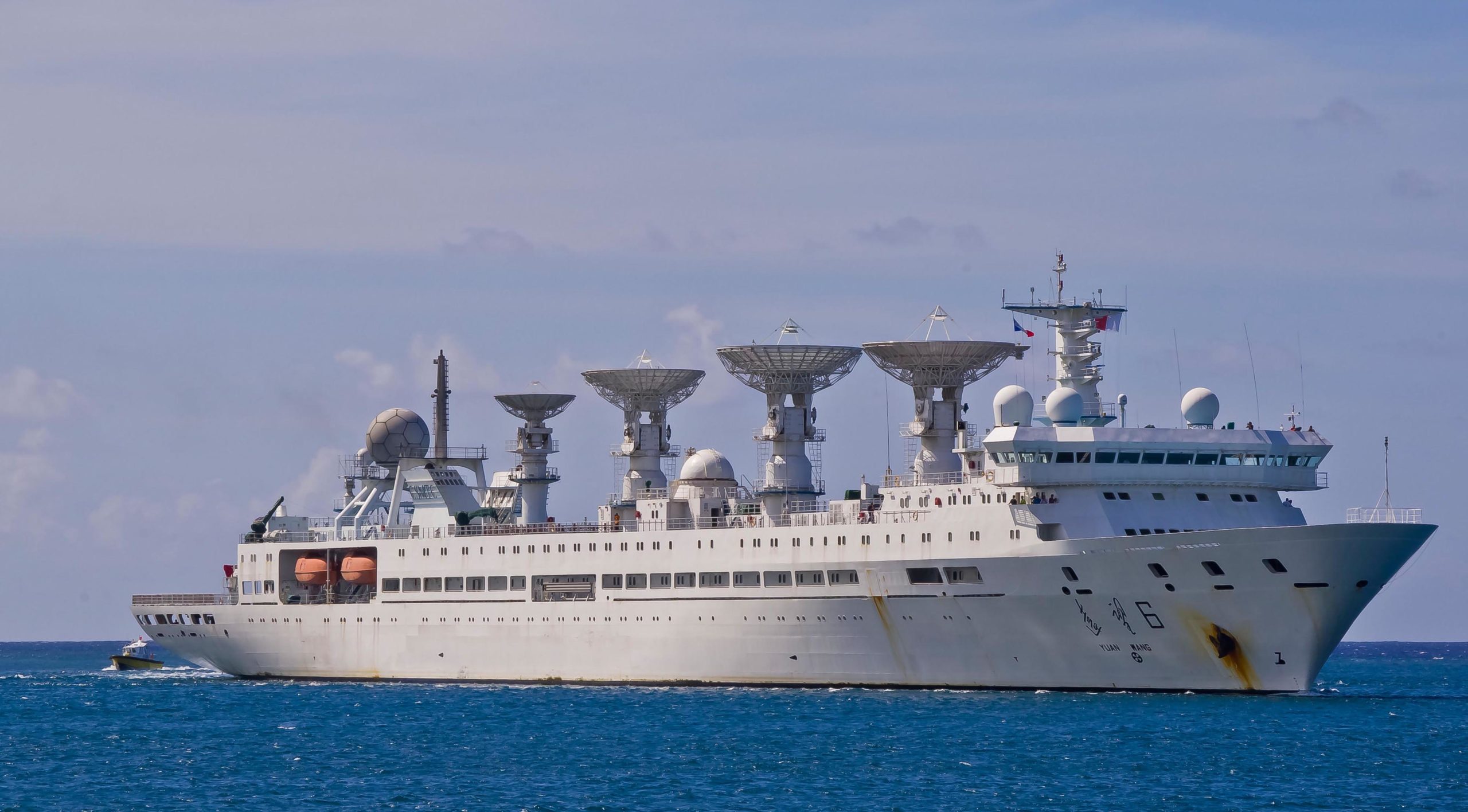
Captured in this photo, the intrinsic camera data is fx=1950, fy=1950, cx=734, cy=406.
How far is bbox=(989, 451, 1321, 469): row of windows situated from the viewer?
172 ft

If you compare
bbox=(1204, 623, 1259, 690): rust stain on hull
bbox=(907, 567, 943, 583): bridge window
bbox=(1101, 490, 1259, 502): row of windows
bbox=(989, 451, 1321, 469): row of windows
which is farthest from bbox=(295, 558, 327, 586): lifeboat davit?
bbox=(1204, 623, 1259, 690): rust stain on hull

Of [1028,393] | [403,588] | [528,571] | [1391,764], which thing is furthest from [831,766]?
[403,588]

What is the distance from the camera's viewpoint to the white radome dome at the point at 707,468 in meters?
63.8

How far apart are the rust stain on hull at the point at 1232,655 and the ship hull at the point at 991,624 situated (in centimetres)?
5

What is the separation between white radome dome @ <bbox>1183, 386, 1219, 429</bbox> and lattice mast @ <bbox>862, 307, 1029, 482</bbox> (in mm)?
8754

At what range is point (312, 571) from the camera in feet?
232

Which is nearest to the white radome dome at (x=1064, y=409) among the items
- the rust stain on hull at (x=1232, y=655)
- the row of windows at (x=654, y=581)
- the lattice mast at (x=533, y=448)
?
the rust stain on hull at (x=1232, y=655)

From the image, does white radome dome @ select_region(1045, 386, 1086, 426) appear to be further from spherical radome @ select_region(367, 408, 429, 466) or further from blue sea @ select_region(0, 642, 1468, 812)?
spherical radome @ select_region(367, 408, 429, 466)

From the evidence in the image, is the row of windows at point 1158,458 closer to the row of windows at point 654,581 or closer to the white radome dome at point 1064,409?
the white radome dome at point 1064,409

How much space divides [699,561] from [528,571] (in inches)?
295

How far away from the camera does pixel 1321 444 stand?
177 feet

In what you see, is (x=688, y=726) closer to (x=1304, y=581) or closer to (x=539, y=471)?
(x=1304, y=581)

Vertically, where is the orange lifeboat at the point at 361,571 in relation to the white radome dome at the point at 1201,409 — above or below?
below

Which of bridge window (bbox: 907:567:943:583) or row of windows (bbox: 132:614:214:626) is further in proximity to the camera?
row of windows (bbox: 132:614:214:626)
